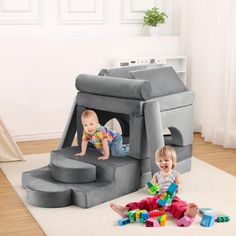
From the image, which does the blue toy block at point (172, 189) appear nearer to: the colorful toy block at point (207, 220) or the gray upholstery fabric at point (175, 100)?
the colorful toy block at point (207, 220)

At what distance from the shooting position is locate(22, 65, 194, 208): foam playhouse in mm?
3621

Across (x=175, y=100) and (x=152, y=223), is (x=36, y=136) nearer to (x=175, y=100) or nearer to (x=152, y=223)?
(x=175, y=100)

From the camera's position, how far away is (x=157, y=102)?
386 cm

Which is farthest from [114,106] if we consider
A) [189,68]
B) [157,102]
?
[189,68]

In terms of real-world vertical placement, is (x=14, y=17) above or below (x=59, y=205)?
above

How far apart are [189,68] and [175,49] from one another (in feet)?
0.84

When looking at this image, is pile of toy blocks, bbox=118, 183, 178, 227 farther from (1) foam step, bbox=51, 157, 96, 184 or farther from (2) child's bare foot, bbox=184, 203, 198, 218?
(1) foam step, bbox=51, 157, 96, 184

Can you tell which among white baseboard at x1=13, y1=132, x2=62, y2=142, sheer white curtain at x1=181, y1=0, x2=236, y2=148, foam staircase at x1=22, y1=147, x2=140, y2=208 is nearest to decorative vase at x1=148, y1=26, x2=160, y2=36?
sheer white curtain at x1=181, y1=0, x2=236, y2=148

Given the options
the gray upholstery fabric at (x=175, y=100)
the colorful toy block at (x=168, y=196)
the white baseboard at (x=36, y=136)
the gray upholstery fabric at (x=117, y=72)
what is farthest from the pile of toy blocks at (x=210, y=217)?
the white baseboard at (x=36, y=136)

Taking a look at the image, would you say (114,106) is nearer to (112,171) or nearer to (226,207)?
(112,171)

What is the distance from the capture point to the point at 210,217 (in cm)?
322

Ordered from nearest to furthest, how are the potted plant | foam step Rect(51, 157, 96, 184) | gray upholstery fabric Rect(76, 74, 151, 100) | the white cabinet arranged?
1. foam step Rect(51, 157, 96, 184)
2. gray upholstery fabric Rect(76, 74, 151, 100)
3. the white cabinet
4. the potted plant

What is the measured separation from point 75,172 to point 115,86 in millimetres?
694

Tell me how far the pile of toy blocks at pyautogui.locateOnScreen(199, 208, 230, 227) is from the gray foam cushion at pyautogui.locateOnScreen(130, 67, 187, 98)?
1.01m
